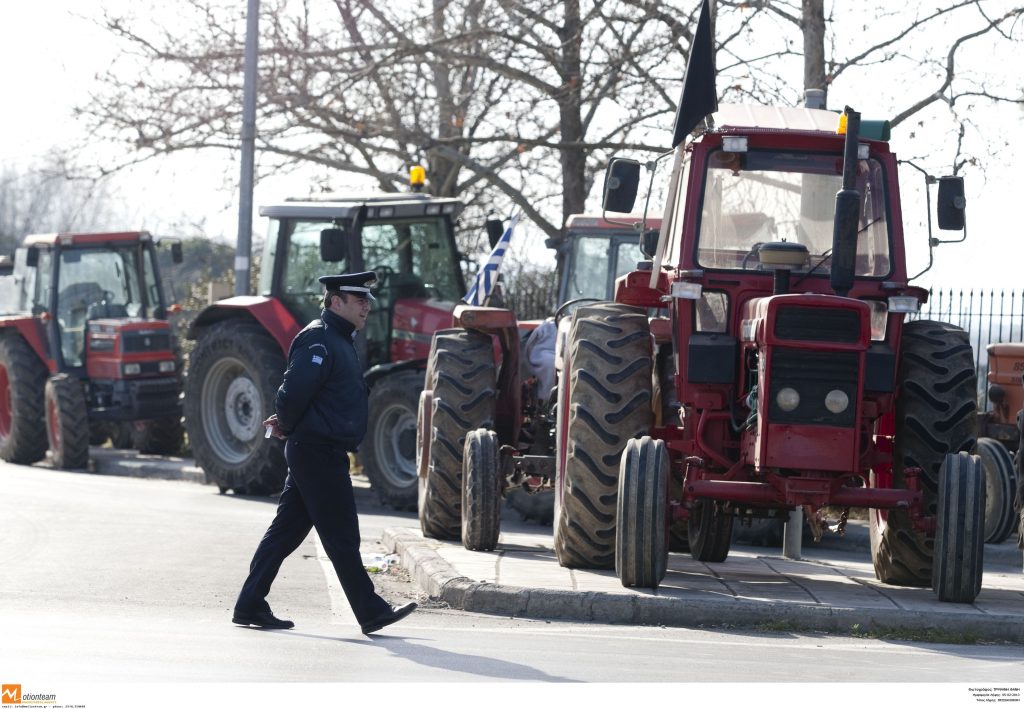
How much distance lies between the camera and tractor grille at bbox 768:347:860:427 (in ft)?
29.2

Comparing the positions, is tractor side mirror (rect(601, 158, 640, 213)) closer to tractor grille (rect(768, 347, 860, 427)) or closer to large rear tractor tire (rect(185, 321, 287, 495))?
tractor grille (rect(768, 347, 860, 427))

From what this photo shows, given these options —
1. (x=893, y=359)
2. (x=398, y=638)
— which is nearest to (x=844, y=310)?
(x=893, y=359)

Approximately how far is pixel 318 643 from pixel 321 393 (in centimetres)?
125

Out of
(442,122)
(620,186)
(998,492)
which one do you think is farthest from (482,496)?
(442,122)

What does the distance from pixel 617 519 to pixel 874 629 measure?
1496 mm

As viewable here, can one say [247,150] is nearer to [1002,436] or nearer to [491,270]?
[491,270]

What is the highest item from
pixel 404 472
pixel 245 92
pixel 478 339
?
pixel 245 92

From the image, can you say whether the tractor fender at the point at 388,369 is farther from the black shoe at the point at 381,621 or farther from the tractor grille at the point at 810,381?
the black shoe at the point at 381,621

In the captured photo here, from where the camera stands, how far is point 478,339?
1271 cm

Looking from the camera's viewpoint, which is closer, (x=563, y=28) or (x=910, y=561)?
(x=910, y=561)

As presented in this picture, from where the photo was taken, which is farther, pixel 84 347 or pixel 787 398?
pixel 84 347

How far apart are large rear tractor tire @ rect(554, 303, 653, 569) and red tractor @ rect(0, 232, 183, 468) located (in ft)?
38.0

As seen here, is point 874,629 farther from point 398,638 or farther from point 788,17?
point 788,17

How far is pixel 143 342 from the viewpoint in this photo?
2072 centimetres
